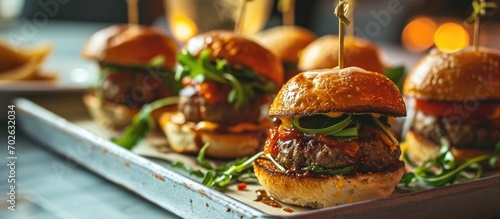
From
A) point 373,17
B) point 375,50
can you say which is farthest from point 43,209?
point 373,17

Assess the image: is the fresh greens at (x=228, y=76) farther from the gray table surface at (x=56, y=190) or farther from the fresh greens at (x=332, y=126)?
the fresh greens at (x=332, y=126)

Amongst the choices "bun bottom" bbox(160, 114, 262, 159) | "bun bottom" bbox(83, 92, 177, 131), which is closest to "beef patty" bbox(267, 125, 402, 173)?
"bun bottom" bbox(160, 114, 262, 159)

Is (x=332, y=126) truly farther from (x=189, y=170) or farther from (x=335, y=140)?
(x=189, y=170)

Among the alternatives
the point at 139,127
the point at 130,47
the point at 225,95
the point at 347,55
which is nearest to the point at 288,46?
the point at 347,55

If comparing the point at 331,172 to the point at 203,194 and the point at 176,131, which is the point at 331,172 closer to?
the point at 203,194

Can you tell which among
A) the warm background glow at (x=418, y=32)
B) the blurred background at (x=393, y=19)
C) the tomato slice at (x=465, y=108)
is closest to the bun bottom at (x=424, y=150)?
the tomato slice at (x=465, y=108)

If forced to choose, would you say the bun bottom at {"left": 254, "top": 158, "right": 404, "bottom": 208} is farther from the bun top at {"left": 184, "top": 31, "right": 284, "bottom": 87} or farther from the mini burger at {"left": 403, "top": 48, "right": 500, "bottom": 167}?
the bun top at {"left": 184, "top": 31, "right": 284, "bottom": 87}
